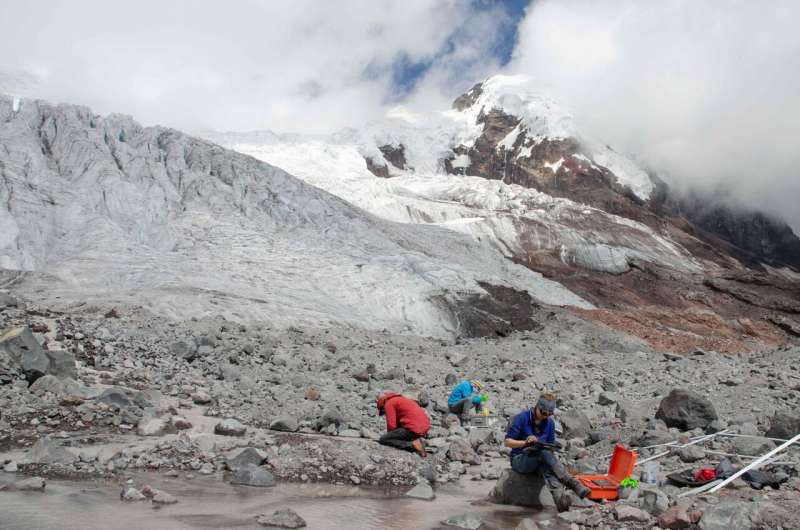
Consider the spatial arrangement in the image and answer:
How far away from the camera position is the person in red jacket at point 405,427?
9.88 metres

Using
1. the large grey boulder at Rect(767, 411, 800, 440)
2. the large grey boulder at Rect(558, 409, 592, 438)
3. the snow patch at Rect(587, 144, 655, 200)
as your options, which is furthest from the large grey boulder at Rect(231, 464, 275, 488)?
the snow patch at Rect(587, 144, 655, 200)

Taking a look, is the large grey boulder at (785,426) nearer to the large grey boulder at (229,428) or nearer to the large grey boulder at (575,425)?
the large grey boulder at (575,425)

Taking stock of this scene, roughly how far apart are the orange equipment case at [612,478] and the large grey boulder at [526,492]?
44 centimetres

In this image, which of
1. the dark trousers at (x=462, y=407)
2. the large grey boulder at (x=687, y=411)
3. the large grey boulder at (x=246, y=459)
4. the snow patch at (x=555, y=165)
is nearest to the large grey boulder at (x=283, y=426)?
the large grey boulder at (x=246, y=459)

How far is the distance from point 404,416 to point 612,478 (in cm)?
331

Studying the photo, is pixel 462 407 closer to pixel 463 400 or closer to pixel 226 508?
pixel 463 400

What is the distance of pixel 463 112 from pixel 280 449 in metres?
124

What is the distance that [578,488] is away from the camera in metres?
7.45

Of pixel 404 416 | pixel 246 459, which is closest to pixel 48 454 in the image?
pixel 246 459

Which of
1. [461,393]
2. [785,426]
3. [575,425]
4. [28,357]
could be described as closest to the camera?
[785,426]

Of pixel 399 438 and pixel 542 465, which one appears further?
pixel 399 438

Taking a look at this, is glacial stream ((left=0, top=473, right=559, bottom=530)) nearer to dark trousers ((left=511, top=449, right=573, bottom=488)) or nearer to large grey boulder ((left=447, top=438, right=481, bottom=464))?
dark trousers ((left=511, top=449, right=573, bottom=488))

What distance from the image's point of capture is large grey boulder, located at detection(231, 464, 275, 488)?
8039 mm

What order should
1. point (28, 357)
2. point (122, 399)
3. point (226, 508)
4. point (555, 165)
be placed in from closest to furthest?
point (226, 508)
point (122, 399)
point (28, 357)
point (555, 165)
